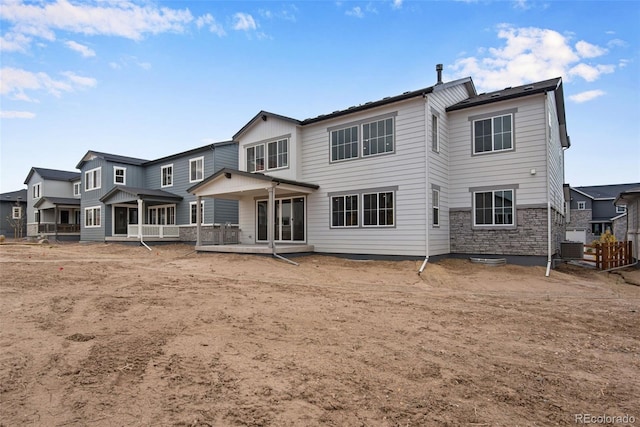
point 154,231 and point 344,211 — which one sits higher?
point 344,211

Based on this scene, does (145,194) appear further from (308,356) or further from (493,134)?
(308,356)

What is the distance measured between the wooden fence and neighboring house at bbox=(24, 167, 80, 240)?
117ft

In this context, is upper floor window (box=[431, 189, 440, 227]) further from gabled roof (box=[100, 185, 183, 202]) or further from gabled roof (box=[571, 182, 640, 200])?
gabled roof (box=[571, 182, 640, 200])

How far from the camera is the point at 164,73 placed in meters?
16.6

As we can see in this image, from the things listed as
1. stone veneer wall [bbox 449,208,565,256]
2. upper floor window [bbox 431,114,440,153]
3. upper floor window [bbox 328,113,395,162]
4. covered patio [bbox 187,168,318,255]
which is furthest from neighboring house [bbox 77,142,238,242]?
stone veneer wall [bbox 449,208,565,256]

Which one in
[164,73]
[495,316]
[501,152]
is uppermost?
[164,73]

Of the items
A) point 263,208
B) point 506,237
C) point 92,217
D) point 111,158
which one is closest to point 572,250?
point 506,237

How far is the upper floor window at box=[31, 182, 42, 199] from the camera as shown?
32.5 m

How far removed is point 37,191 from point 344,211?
3352 centimetres

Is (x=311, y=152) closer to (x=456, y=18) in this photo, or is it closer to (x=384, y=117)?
(x=384, y=117)

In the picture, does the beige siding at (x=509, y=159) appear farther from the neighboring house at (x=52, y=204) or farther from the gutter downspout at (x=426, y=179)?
the neighboring house at (x=52, y=204)

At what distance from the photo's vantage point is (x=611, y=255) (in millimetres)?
13297

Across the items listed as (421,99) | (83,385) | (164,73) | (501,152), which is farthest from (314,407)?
(164,73)

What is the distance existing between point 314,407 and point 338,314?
321 cm
